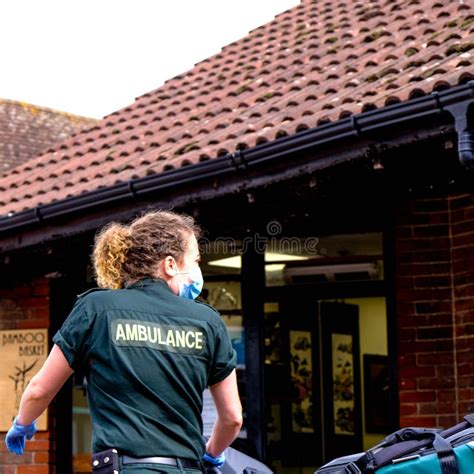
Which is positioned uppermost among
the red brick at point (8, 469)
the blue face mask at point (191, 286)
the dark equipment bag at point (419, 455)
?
the blue face mask at point (191, 286)

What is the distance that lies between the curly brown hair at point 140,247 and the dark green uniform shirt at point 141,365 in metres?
0.09

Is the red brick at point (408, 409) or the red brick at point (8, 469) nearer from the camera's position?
the red brick at point (408, 409)

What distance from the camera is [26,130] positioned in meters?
20.6

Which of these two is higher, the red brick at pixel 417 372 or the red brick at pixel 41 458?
the red brick at pixel 417 372

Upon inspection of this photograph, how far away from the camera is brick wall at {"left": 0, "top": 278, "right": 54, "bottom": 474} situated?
9.11 m

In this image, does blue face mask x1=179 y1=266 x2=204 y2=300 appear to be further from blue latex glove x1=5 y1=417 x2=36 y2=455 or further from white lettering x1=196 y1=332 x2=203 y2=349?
blue latex glove x1=5 y1=417 x2=36 y2=455

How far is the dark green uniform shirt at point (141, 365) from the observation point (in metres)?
3.34

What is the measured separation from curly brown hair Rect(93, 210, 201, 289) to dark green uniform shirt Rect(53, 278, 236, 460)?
0.09 metres

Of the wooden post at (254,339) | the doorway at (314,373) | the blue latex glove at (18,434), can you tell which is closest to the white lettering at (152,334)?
the blue latex glove at (18,434)

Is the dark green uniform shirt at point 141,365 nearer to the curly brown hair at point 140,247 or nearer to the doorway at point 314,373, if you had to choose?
the curly brown hair at point 140,247

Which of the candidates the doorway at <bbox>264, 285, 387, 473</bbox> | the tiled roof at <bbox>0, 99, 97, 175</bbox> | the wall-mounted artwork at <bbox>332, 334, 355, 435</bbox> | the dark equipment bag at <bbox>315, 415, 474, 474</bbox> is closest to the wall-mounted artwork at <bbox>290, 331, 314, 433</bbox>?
the doorway at <bbox>264, 285, 387, 473</bbox>

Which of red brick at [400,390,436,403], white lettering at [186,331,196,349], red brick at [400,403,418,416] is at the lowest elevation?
red brick at [400,403,418,416]

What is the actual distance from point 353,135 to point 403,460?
10.1ft

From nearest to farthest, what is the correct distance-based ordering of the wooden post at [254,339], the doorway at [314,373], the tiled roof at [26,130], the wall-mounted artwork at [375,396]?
the wooden post at [254,339]
the doorway at [314,373]
the wall-mounted artwork at [375,396]
the tiled roof at [26,130]
